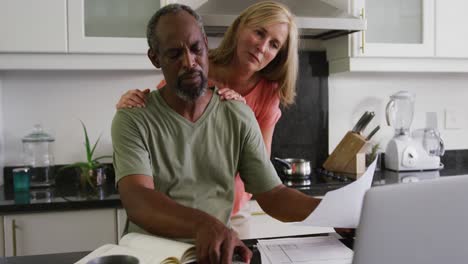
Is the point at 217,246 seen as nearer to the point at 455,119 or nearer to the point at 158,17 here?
the point at 158,17

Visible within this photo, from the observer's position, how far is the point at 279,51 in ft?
5.57

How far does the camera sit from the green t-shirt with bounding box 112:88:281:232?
45.3 inches

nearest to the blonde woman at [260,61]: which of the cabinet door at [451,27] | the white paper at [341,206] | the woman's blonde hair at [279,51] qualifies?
the woman's blonde hair at [279,51]

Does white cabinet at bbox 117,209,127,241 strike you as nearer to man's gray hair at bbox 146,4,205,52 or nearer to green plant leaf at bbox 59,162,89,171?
green plant leaf at bbox 59,162,89,171

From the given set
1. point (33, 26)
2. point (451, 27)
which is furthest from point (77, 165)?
point (451, 27)

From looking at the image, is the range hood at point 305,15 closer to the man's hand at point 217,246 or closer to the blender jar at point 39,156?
the blender jar at point 39,156

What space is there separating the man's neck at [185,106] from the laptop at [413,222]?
0.72 metres

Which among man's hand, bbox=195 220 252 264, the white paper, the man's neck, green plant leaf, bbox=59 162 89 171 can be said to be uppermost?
the man's neck

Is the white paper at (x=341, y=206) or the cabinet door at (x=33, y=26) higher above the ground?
the cabinet door at (x=33, y=26)

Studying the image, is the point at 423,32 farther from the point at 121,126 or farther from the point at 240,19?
the point at 121,126

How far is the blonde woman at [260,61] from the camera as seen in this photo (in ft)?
5.32

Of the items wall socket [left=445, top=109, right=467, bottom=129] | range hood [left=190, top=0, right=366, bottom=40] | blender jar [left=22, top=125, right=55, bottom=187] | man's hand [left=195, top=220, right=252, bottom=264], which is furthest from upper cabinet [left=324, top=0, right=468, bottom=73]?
man's hand [left=195, top=220, right=252, bottom=264]

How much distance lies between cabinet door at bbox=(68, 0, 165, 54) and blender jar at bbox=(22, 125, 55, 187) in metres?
0.47

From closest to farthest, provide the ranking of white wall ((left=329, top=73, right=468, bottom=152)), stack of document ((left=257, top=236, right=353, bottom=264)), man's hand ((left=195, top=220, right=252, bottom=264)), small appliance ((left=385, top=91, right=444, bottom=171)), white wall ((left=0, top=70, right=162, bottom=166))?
man's hand ((left=195, top=220, right=252, bottom=264)) < stack of document ((left=257, top=236, right=353, bottom=264)) < white wall ((left=0, top=70, right=162, bottom=166)) < small appliance ((left=385, top=91, right=444, bottom=171)) < white wall ((left=329, top=73, right=468, bottom=152))
